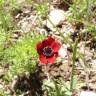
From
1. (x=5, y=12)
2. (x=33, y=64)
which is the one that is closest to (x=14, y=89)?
(x=33, y=64)

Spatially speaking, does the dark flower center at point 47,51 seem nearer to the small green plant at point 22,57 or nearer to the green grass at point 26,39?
the green grass at point 26,39

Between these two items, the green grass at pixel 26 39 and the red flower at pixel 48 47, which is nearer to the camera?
the red flower at pixel 48 47

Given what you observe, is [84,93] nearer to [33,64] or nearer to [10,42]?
[33,64]

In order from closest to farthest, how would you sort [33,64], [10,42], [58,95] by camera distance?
[58,95]
[33,64]
[10,42]

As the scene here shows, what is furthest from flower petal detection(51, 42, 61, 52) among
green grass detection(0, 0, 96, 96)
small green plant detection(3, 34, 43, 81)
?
small green plant detection(3, 34, 43, 81)

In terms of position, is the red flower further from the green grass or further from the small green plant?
the small green plant

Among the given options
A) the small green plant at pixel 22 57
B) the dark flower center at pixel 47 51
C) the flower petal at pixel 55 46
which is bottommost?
the small green plant at pixel 22 57

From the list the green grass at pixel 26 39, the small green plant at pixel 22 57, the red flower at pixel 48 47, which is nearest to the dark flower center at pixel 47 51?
the red flower at pixel 48 47

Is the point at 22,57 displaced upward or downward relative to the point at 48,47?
downward

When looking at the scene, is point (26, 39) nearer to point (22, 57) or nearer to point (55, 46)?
point (22, 57)

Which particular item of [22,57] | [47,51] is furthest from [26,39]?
[47,51]

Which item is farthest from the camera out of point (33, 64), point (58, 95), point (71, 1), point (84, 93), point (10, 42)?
point (71, 1)
